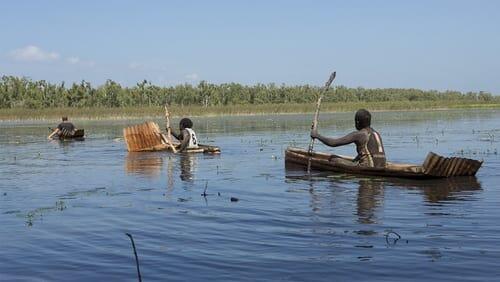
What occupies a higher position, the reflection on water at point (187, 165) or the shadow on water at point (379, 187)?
the shadow on water at point (379, 187)

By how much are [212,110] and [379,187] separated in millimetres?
63274

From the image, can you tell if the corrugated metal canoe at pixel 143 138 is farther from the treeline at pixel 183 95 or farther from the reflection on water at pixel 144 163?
the treeline at pixel 183 95

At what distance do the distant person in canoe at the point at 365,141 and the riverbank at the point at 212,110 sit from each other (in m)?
54.7

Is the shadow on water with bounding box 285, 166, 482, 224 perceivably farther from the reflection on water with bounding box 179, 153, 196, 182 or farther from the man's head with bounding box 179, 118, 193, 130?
the man's head with bounding box 179, 118, 193, 130

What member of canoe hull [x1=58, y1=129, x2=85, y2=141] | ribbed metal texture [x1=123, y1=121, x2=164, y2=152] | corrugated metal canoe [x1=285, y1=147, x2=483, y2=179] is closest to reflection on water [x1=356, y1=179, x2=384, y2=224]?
corrugated metal canoe [x1=285, y1=147, x2=483, y2=179]

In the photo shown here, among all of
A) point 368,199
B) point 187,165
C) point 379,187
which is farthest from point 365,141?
point 187,165

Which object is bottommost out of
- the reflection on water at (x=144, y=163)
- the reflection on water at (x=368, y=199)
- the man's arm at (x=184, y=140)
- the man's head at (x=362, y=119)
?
the reflection on water at (x=144, y=163)

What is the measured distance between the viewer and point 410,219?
1010cm

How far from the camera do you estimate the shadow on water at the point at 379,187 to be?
11523 millimetres

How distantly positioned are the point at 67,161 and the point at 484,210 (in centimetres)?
1516

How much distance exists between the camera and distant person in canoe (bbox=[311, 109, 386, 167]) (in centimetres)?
1493

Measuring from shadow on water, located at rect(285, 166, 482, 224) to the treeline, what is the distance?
71.5 m

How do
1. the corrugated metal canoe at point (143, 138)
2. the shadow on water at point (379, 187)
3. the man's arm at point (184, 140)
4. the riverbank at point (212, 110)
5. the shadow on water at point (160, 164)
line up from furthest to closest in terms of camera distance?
the riverbank at point (212, 110) < the corrugated metal canoe at point (143, 138) < the man's arm at point (184, 140) < the shadow on water at point (160, 164) < the shadow on water at point (379, 187)

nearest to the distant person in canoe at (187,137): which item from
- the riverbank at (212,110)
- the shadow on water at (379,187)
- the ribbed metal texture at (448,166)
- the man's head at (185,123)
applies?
the man's head at (185,123)
